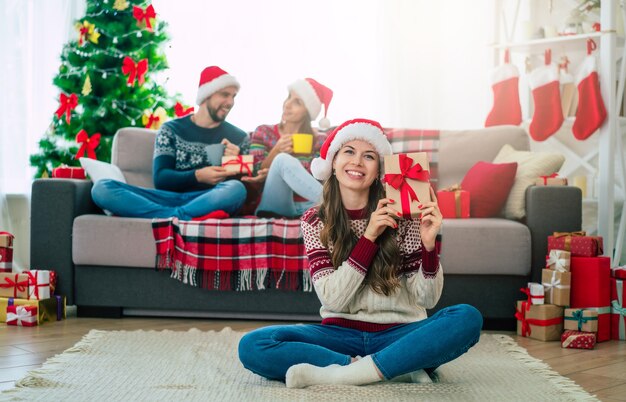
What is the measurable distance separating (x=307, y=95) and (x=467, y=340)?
2040 mm

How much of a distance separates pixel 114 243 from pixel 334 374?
1495mm

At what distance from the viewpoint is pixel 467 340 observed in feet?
5.82

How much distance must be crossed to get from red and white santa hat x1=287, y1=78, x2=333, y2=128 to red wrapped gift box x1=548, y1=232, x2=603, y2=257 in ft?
4.33

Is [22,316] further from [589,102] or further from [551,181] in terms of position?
[589,102]

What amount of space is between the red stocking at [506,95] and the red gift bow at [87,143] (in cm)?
229

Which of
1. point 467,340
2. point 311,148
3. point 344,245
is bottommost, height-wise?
point 467,340

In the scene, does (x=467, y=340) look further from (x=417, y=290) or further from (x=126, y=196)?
(x=126, y=196)

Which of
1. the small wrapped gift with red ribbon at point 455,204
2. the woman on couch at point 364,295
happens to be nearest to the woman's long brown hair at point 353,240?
the woman on couch at point 364,295

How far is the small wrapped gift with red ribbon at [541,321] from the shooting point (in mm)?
2699

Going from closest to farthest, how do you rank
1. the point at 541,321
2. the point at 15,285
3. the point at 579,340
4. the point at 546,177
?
1. the point at 579,340
2. the point at 541,321
3. the point at 15,285
4. the point at 546,177

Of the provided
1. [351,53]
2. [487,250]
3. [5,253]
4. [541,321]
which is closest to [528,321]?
[541,321]

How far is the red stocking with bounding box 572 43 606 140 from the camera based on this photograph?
12.5 ft

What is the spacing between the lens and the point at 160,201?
329 centimetres

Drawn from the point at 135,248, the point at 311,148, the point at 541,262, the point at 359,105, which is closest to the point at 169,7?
the point at 359,105
